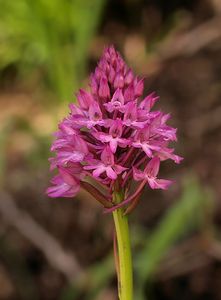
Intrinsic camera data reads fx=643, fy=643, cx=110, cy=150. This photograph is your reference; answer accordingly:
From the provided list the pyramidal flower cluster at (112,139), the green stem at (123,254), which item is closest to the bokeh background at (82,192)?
the green stem at (123,254)

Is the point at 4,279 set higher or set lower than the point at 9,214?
lower

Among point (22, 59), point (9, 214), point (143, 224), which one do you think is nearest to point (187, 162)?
point (143, 224)

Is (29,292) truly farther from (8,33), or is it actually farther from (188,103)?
(8,33)

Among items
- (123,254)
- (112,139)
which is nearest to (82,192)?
A: (123,254)

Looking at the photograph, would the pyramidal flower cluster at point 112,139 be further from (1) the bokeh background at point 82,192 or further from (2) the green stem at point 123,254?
(1) the bokeh background at point 82,192

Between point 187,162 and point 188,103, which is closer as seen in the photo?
point 187,162

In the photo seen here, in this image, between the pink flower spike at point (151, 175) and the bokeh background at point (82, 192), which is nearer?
the pink flower spike at point (151, 175)

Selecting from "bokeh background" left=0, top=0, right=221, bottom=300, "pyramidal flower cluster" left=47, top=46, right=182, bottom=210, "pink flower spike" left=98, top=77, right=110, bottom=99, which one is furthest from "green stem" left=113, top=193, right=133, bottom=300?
"bokeh background" left=0, top=0, right=221, bottom=300
